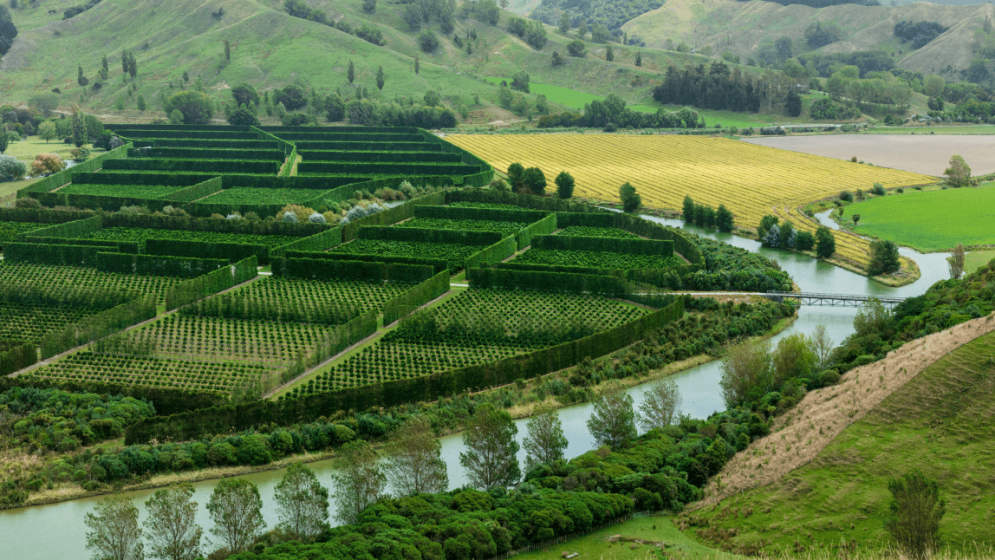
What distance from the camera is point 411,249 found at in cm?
7325

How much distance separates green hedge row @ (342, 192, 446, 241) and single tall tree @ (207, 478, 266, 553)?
48.1m

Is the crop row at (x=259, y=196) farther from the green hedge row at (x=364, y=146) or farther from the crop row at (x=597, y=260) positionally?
the crop row at (x=597, y=260)

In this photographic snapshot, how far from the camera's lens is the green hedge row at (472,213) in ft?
281

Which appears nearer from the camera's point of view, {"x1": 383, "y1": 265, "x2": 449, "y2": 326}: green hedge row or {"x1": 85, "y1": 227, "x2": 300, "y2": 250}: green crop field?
{"x1": 383, "y1": 265, "x2": 449, "y2": 326}: green hedge row

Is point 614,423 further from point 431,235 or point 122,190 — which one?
point 122,190

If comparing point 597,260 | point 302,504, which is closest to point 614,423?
point 302,504

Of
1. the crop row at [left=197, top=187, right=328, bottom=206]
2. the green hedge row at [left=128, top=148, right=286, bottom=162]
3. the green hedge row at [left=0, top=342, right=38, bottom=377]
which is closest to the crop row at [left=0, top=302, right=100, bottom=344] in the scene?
the green hedge row at [left=0, top=342, right=38, bottom=377]

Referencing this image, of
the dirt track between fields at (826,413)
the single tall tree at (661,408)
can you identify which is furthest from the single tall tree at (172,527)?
the single tall tree at (661,408)

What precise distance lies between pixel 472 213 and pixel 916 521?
63.5 metres

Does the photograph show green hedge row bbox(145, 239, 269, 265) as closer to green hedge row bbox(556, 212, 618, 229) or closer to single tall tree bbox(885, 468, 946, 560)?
green hedge row bbox(556, 212, 618, 229)

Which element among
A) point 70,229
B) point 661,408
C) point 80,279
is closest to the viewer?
point 661,408

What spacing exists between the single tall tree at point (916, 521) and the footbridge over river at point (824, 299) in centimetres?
3463

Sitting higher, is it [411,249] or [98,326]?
[411,249]

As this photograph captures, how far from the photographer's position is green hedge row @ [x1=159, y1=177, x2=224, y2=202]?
308 feet
